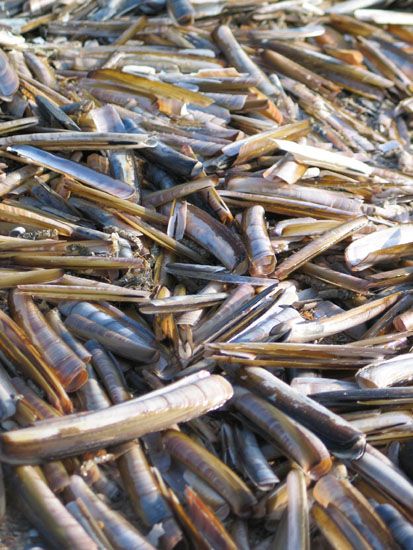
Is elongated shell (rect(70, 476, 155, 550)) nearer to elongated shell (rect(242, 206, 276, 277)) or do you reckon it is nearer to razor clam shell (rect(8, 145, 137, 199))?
elongated shell (rect(242, 206, 276, 277))

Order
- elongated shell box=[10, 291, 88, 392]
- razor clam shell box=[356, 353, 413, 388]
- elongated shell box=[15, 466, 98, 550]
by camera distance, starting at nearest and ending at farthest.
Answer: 1. elongated shell box=[15, 466, 98, 550]
2. elongated shell box=[10, 291, 88, 392]
3. razor clam shell box=[356, 353, 413, 388]

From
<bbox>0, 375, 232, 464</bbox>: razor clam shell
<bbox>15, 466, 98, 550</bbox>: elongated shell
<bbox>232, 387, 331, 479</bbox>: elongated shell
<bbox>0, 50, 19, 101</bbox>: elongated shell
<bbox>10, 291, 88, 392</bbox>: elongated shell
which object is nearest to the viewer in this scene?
<bbox>15, 466, 98, 550</bbox>: elongated shell

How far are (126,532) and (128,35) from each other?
3.48 meters

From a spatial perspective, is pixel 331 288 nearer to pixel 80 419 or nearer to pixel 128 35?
pixel 80 419

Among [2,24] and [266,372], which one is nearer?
[266,372]

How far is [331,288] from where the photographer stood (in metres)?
3.41

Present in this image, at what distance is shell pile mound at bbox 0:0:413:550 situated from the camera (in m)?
2.42

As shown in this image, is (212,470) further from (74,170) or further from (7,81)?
(7,81)

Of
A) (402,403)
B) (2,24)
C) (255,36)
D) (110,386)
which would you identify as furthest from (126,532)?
(255,36)

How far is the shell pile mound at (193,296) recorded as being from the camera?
2.42m

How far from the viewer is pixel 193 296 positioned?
3096mm

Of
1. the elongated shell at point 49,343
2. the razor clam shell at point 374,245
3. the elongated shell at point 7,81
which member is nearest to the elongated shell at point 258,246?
the razor clam shell at point 374,245

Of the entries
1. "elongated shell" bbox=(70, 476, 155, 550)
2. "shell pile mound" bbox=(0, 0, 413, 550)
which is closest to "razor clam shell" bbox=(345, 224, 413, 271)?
"shell pile mound" bbox=(0, 0, 413, 550)

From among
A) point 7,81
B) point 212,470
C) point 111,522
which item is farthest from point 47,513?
point 7,81
